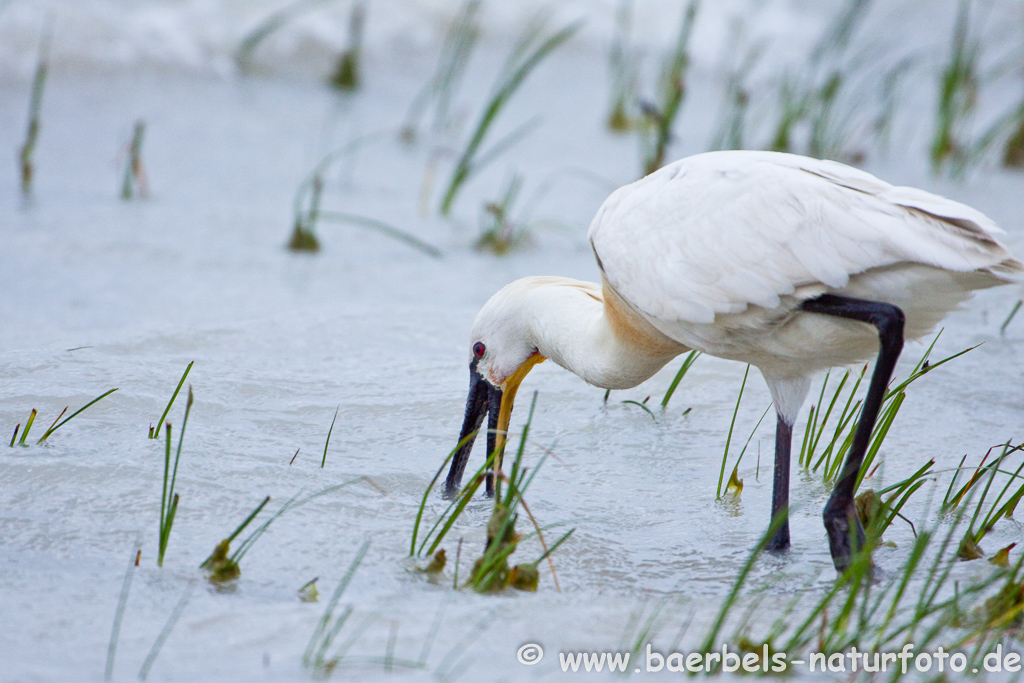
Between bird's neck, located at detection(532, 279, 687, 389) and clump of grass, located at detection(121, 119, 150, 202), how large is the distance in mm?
3914

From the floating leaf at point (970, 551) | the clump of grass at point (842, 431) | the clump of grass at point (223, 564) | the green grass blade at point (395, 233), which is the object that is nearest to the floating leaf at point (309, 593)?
the clump of grass at point (223, 564)

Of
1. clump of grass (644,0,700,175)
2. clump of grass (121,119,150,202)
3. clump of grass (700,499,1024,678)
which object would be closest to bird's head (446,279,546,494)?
clump of grass (700,499,1024,678)

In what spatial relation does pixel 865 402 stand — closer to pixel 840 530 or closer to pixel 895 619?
pixel 840 530

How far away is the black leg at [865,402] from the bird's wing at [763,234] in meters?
0.08

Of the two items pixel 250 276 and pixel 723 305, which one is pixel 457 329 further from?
pixel 723 305

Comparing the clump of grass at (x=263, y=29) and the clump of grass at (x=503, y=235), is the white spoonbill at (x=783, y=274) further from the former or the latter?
the clump of grass at (x=263, y=29)

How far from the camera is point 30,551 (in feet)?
9.52

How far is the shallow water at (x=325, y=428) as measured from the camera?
8.46 ft

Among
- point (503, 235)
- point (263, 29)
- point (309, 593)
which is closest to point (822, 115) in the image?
point (503, 235)

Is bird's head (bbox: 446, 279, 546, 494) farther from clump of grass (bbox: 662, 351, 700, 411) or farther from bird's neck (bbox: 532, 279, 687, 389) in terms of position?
clump of grass (bbox: 662, 351, 700, 411)

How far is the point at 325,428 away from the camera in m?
4.02

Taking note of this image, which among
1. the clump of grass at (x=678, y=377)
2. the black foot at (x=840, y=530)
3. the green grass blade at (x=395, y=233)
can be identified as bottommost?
the black foot at (x=840, y=530)

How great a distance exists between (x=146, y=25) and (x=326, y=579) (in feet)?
28.8

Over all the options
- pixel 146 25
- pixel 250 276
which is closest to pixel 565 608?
pixel 250 276
